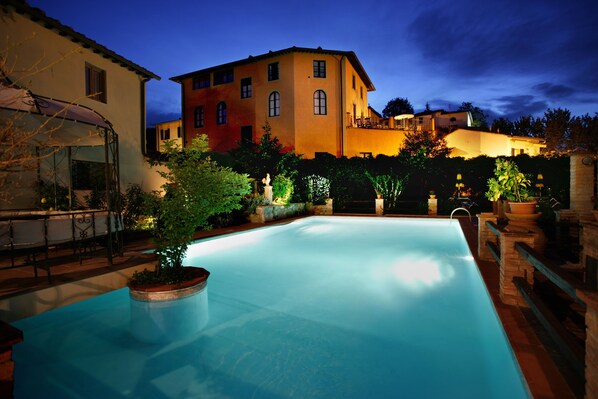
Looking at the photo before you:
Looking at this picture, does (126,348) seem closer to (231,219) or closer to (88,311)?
(88,311)

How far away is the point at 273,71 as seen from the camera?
83.0 ft

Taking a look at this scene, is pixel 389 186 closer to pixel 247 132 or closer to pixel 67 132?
pixel 247 132

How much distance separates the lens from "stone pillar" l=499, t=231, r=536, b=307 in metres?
4.53

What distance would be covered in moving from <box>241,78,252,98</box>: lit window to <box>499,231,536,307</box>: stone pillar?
24.2 m

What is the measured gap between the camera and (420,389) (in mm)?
3561

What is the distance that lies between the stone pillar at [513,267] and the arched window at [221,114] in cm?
2543

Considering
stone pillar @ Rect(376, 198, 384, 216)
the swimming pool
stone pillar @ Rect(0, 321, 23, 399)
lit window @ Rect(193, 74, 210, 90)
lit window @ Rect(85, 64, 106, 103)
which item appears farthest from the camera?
lit window @ Rect(193, 74, 210, 90)

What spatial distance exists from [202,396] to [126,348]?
5.26 ft

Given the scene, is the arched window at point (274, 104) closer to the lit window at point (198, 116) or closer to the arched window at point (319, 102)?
the arched window at point (319, 102)

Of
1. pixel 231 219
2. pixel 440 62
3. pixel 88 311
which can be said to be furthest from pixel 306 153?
pixel 440 62

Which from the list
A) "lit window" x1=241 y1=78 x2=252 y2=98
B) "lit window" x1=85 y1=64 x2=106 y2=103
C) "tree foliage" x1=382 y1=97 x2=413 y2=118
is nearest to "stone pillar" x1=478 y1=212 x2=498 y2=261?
"lit window" x1=85 y1=64 x2=106 y2=103

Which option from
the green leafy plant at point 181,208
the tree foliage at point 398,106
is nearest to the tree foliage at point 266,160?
the green leafy plant at point 181,208

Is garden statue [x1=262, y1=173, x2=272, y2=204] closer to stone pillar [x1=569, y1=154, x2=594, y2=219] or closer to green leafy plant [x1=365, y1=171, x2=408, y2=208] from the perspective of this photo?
green leafy plant [x1=365, y1=171, x2=408, y2=208]

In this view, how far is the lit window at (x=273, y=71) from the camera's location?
25.1m
